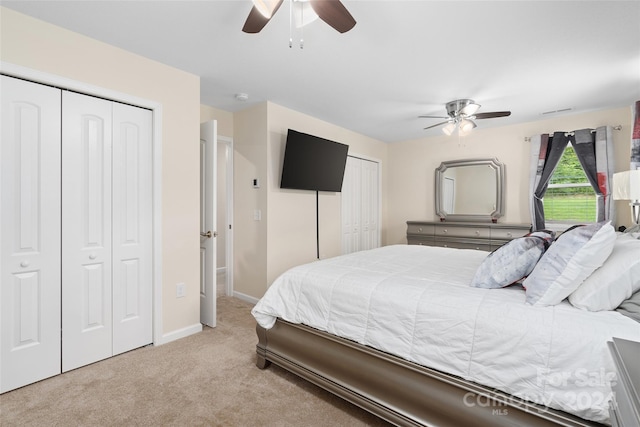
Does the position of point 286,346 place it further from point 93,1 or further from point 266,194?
point 93,1

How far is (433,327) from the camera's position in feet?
4.84

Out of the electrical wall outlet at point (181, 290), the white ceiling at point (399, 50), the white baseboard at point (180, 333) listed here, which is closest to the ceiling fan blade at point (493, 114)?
the white ceiling at point (399, 50)

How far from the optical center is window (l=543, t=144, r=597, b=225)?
3.84m

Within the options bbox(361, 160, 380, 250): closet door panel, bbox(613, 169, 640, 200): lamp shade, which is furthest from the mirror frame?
bbox(613, 169, 640, 200): lamp shade

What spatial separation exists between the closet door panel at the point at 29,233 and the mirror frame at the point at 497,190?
485 cm

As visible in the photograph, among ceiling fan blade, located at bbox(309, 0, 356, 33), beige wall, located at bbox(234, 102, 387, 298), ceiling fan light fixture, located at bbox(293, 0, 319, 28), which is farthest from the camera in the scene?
beige wall, located at bbox(234, 102, 387, 298)

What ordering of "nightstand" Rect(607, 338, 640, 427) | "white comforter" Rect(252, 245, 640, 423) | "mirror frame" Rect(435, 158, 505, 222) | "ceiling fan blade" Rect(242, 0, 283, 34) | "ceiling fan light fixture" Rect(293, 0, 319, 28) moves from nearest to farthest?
1. "nightstand" Rect(607, 338, 640, 427)
2. "white comforter" Rect(252, 245, 640, 423)
3. "ceiling fan blade" Rect(242, 0, 283, 34)
4. "ceiling fan light fixture" Rect(293, 0, 319, 28)
5. "mirror frame" Rect(435, 158, 505, 222)

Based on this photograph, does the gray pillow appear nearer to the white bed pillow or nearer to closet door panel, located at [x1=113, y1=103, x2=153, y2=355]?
the white bed pillow

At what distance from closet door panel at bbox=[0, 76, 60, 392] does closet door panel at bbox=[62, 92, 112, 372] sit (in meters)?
0.06

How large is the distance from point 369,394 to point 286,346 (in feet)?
2.13

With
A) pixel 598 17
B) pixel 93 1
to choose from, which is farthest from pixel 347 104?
pixel 93 1

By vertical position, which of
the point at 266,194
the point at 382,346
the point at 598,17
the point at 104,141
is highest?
the point at 598,17

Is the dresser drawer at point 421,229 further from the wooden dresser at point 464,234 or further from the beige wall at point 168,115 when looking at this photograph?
the beige wall at point 168,115

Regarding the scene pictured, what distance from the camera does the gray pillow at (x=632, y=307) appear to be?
1.22 m
